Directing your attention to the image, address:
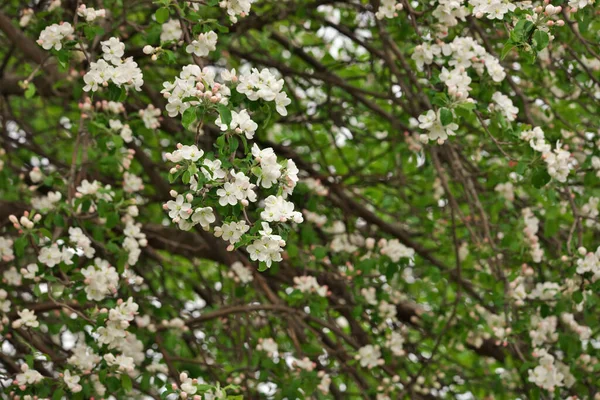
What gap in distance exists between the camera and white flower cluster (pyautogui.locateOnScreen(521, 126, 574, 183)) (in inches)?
134

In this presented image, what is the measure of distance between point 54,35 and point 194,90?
3.01 ft

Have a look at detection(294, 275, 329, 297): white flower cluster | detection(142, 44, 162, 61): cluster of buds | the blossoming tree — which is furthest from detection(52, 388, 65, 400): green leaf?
detection(142, 44, 162, 61): cluster of buds

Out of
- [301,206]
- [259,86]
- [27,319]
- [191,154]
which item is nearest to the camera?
[191,154]

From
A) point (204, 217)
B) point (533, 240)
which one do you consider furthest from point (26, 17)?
point (533, 240)

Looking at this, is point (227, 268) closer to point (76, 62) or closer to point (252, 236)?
point (76, 62)

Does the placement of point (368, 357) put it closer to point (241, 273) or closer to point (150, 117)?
point (241, 273)

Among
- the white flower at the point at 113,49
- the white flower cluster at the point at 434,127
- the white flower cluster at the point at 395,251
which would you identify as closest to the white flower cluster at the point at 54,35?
the white flower at the point at 113,49

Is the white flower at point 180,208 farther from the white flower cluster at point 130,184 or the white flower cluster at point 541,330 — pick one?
the white flower cluster at point 541,330

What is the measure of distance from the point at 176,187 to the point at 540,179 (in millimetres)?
2306

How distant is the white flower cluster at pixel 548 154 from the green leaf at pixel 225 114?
1290 millimetres

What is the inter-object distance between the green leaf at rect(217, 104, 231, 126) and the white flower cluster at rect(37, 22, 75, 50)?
99 cm

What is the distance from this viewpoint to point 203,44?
3.07 meters

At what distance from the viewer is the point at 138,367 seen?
4.29 metres

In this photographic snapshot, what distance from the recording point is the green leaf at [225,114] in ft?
8.54
